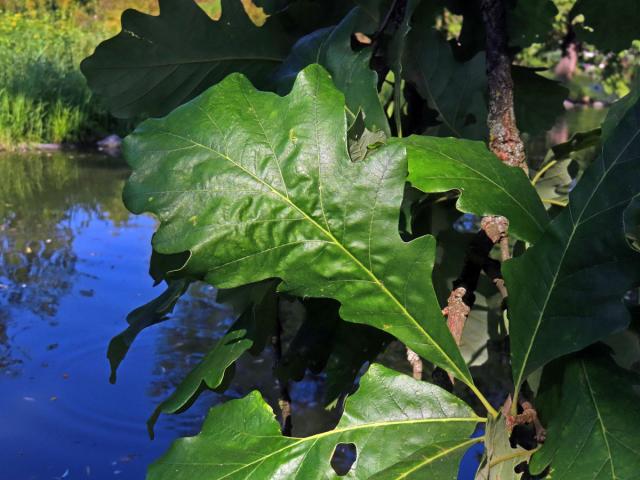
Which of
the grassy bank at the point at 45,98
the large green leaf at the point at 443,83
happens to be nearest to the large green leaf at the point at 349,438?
the large green leaf at the point at 443,83

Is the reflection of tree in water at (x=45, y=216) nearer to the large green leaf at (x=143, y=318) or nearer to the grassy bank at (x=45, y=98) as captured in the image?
the grassy bank at (x=45, y=98)

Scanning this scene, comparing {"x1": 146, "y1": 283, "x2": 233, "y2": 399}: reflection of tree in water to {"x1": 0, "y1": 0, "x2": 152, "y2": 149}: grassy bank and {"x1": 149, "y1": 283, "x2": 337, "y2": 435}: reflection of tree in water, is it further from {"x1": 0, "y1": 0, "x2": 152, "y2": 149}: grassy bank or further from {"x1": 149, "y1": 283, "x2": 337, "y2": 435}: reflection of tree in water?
{"x1": 0, "y1": 0, "x2": 152, "y2": 149}: grassy bank

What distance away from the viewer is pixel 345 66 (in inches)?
28.6

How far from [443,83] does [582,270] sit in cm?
37

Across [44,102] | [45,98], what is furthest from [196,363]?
[45,98]

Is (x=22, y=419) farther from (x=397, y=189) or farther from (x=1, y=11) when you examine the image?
(x=1, y=11)

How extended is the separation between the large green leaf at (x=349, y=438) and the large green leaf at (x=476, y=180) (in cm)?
13

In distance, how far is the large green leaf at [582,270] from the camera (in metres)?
0.53

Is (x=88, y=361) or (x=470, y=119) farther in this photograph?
(x=88, y=361)

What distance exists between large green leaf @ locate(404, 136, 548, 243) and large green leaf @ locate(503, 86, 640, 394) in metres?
0.04

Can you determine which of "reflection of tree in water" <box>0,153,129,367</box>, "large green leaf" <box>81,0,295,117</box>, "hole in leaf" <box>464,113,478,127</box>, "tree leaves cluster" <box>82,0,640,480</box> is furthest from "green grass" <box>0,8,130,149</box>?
"tree leaves cluster" <box>82,0,640,480</box>

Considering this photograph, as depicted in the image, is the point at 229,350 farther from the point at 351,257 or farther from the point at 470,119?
the point at 470,119

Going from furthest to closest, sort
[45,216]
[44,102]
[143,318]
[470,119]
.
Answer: [44,102], [45,216], [470,119], [143,318]

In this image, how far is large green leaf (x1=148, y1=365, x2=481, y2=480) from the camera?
1.79 feet
